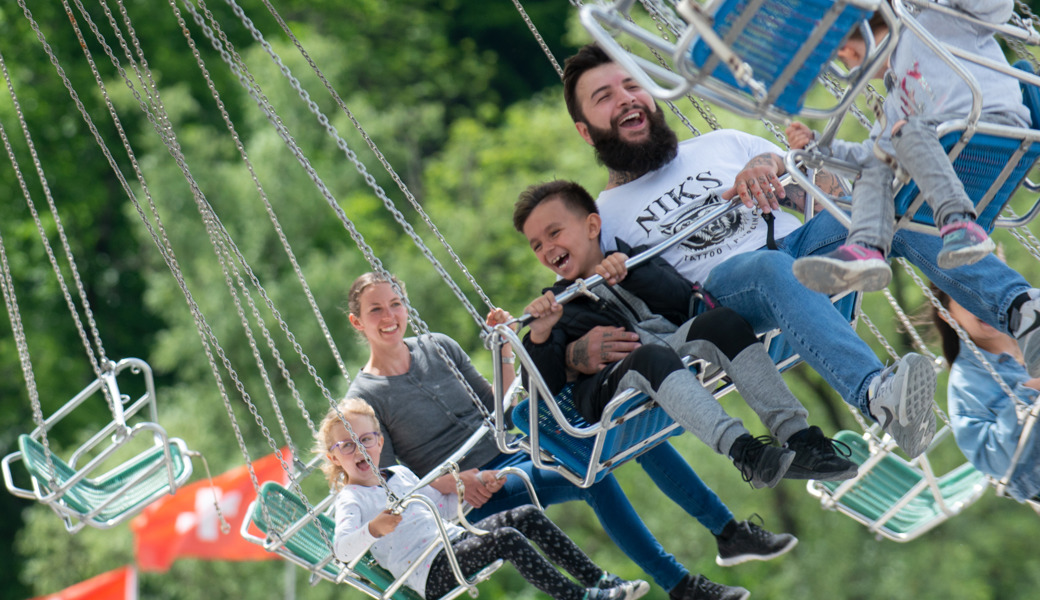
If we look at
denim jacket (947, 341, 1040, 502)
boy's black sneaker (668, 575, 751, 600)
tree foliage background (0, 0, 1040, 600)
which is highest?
denim jacket (947, 341, 1040, 502)

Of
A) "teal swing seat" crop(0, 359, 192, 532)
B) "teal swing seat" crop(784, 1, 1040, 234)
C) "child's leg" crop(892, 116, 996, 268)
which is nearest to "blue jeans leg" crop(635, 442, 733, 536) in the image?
"teal swing seat" crop(784, 1, 1040, 234)

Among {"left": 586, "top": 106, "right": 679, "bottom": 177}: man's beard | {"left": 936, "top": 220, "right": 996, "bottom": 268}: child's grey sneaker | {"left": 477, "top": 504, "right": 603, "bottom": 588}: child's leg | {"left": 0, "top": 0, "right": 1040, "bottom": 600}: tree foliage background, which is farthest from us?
{"left": 0, "top": 0, "right": 1040, "bottom": 600}: tree foliage background

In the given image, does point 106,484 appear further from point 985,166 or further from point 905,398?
point 985,166

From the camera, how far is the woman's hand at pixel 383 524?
14.3 feet

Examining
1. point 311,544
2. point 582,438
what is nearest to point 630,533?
point 582,438

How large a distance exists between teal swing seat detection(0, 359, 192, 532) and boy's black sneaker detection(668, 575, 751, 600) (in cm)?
193

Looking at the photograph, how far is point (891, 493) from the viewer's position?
5617 millimetres

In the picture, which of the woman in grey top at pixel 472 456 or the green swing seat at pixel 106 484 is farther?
the green swing seat at pixel 106 484

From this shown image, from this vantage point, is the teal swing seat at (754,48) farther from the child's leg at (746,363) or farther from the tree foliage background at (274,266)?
the tree foliage background at (274,266)

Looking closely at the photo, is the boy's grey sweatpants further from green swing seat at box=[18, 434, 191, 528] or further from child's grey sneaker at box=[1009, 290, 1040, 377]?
green swing seat at box=[18, 434, 191, 528]

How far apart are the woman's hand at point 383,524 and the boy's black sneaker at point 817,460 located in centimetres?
125

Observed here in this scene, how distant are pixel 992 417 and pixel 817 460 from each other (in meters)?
1.12

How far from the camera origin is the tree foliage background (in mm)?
13352

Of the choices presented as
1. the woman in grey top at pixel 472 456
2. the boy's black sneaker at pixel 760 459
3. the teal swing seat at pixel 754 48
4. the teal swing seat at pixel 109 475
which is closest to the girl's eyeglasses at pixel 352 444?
the woman in grey top at pixel 472 456
